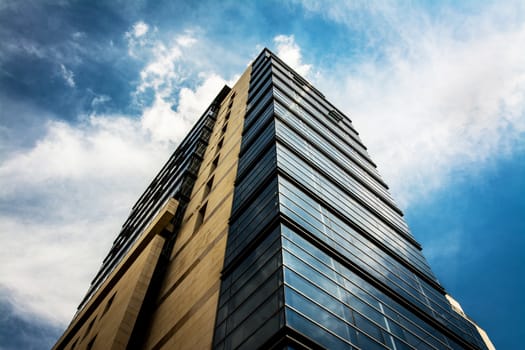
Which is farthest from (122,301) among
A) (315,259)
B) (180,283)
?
(315,259)

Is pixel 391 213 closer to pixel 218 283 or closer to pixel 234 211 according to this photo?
pixel 234 211

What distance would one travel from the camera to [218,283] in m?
16.3

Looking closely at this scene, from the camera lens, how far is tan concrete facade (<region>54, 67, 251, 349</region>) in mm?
16312

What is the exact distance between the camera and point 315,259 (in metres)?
15.3

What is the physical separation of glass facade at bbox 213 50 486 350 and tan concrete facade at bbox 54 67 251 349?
3.44ft

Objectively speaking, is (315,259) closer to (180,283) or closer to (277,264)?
(277,264)

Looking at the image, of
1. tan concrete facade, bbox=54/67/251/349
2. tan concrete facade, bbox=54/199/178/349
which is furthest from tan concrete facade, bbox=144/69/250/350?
tan concrete facade, bbox=54/199/178/349

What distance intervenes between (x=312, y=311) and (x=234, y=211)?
8719mm

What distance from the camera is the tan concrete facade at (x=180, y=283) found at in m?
16.3

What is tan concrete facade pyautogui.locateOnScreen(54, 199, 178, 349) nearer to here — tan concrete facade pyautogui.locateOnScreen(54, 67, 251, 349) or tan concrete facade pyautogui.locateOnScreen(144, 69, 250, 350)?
tan concrete facade pyautogui.locateOnScreen(54, 67, 251, 349)

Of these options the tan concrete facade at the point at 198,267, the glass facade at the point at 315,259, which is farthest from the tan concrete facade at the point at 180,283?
the glass facade at the point at 315,259

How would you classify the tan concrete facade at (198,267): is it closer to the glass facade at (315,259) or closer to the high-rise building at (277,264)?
the high-rise building at (277,264)

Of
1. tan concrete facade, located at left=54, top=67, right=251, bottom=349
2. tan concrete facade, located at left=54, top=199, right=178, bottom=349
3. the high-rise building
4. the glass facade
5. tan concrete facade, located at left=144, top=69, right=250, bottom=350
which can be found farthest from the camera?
tan concrete facade, located at left=54, top=199, right=178, bottom=349

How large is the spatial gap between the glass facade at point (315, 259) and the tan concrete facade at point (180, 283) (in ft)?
3.44
